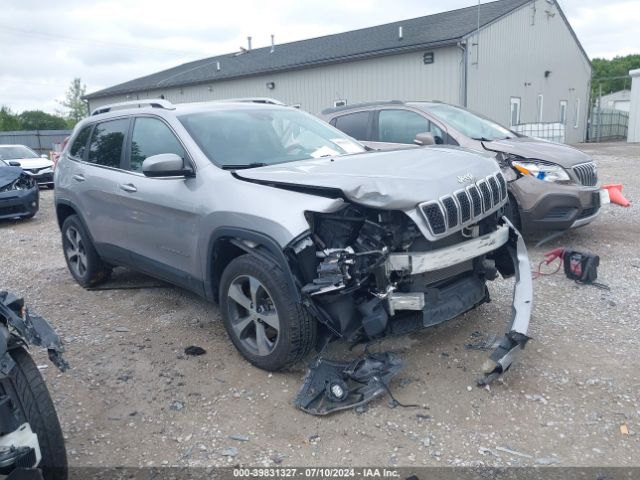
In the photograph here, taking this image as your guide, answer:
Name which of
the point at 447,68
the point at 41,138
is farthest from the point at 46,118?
the point at 447,68

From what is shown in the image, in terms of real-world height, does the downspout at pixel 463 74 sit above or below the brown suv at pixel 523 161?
above

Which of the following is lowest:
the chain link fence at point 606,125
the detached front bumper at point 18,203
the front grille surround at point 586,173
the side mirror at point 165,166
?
the chain link fence at point 606,125

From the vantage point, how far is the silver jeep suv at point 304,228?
10.7 feet

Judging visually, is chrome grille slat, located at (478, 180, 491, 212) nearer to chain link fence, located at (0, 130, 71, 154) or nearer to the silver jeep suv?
the silver jeep suv

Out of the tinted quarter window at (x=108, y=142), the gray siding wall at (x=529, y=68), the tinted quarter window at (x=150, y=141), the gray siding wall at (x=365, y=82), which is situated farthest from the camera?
the gray siding wall at (x=529, y=68)

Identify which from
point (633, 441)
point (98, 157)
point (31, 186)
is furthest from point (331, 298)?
point (31, 186)

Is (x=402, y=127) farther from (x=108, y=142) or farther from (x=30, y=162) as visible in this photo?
(x=30, y=162)

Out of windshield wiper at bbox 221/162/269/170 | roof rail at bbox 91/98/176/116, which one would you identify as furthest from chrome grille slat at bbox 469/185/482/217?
roof rail at bbox 91/98/176/116

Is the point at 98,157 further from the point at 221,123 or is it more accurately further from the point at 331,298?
the point at 331,298

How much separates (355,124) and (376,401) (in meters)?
5.18

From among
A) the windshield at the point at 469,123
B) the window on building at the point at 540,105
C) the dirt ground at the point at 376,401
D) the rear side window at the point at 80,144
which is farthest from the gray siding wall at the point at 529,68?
the dirt ground at the point at 376,401

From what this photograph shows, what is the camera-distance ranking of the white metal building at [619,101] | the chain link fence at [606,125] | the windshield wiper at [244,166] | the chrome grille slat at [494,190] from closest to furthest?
the chrome grille slat at [494,190]
the windshield wiper at [244,166]
the chain link fence at [606,125]
the white metal building at [619,101]

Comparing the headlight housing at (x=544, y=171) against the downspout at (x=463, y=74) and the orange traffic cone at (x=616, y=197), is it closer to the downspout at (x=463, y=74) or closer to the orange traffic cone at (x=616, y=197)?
the orange traffic cone at (x=616, y=197)

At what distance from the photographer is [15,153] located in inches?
678
